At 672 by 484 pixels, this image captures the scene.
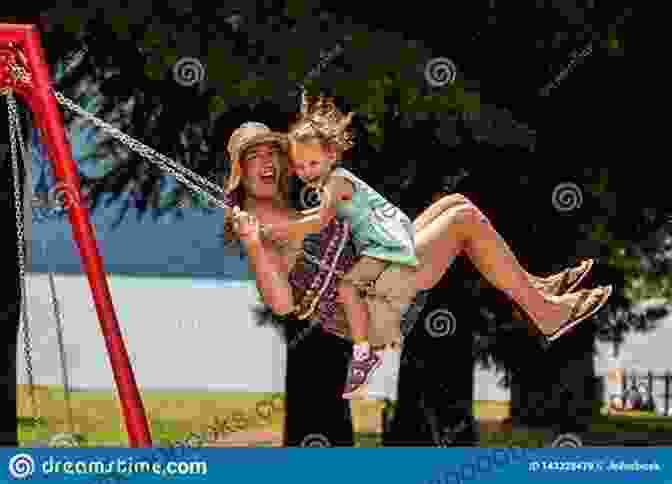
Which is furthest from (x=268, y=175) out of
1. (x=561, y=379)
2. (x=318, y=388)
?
→ (x=561, y=379)

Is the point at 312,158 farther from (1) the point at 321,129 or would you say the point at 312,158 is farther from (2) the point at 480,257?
(2) the point at 480,257

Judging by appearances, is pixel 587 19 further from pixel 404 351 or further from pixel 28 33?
pixel 28 33

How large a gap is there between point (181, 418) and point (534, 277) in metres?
14.9

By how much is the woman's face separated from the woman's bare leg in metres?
0.91

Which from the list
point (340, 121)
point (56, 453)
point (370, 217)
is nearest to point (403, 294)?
point (370, 217)

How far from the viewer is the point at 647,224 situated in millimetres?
16609

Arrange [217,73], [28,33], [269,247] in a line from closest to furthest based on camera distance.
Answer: [269,247]
[28,33]
[217,73]

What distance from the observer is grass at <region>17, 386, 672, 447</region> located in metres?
21.0

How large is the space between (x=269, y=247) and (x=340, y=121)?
0.86m

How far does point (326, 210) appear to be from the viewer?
812cm

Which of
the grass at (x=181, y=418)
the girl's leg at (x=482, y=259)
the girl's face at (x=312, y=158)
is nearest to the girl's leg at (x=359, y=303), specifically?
the girl's leg at (x=482, y=259)

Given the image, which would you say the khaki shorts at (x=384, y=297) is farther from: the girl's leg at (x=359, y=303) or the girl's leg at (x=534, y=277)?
the girl's leg at (x=534, y=277)

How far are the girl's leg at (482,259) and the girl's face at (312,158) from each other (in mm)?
684

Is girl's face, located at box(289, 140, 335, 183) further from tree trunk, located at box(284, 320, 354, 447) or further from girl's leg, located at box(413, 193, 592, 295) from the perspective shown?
tree trunk, located at box(284, 320, 354, 447)
